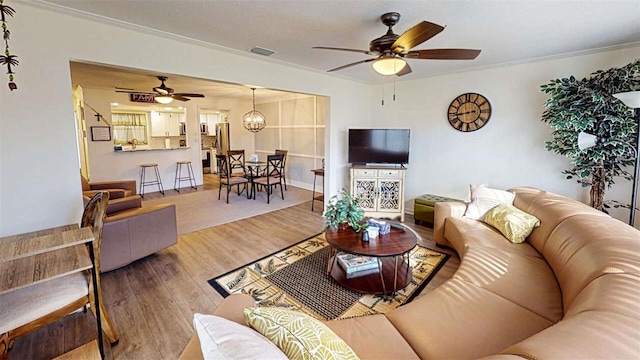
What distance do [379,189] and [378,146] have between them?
29.4 inches

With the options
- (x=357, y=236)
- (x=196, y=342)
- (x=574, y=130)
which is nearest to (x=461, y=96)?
(x=574, y=130)

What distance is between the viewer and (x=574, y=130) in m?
3.10

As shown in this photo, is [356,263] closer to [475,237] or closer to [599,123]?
[475,237]

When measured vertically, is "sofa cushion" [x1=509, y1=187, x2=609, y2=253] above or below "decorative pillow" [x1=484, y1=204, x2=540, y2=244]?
above

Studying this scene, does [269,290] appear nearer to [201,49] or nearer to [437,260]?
[437,260]

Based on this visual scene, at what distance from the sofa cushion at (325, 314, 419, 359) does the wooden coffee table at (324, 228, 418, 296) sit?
89 cm

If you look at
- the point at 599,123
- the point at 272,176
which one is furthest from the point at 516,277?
the point at 272,176

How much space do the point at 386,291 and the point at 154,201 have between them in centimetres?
559

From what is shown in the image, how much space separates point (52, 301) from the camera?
5.45 feet

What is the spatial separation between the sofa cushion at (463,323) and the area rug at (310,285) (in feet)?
2.41

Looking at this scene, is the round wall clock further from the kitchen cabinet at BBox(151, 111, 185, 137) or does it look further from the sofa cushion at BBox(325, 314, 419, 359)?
the kitchen cabinet at BBox(151, 111, 185, 137)

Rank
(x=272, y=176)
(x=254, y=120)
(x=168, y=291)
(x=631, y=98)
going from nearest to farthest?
1. (x=631, y=98)
2. (x=168, y=291)
3. (x=272, y=176)
4. (x=254, y=120)

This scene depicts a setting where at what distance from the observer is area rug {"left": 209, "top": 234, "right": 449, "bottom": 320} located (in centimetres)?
246

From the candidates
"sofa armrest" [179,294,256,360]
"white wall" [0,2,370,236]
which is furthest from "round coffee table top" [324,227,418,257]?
"white wall" [0,2,370,236]
